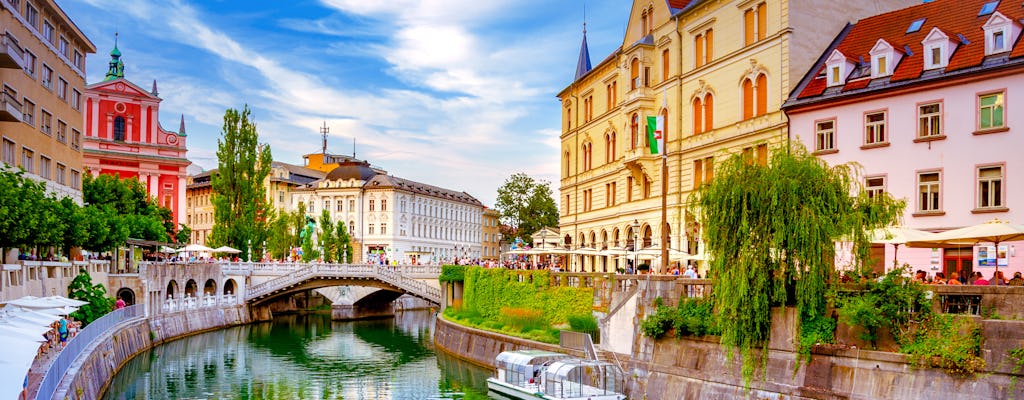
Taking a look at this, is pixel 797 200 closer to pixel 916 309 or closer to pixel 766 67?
pixel 916 309

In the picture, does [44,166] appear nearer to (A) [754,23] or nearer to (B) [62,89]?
(B) [62,89]

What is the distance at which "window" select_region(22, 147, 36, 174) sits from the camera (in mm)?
48850

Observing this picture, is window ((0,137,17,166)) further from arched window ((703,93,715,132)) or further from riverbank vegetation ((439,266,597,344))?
arched window ((703,93,715,132))

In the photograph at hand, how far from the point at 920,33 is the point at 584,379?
20208 mm

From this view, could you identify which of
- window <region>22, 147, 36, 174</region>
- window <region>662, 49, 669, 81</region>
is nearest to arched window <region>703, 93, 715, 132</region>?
window <region>662, 49, 669, 81</region>

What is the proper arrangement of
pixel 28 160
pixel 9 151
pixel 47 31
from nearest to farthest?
pixel 9 151 → pixel 28 160 → pixel 47 31

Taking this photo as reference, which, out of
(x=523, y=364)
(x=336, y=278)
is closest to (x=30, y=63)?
(x=336, y=278)

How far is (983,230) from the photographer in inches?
1050

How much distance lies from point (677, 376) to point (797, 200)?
7171 millimetres

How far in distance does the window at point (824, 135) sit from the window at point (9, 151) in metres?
37.1

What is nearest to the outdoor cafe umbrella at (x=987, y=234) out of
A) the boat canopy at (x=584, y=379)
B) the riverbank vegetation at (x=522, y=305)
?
the boat canopy at (x=584, y=379)

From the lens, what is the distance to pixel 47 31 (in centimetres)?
5250

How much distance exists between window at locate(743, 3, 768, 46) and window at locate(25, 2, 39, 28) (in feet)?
116

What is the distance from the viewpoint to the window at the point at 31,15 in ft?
161
